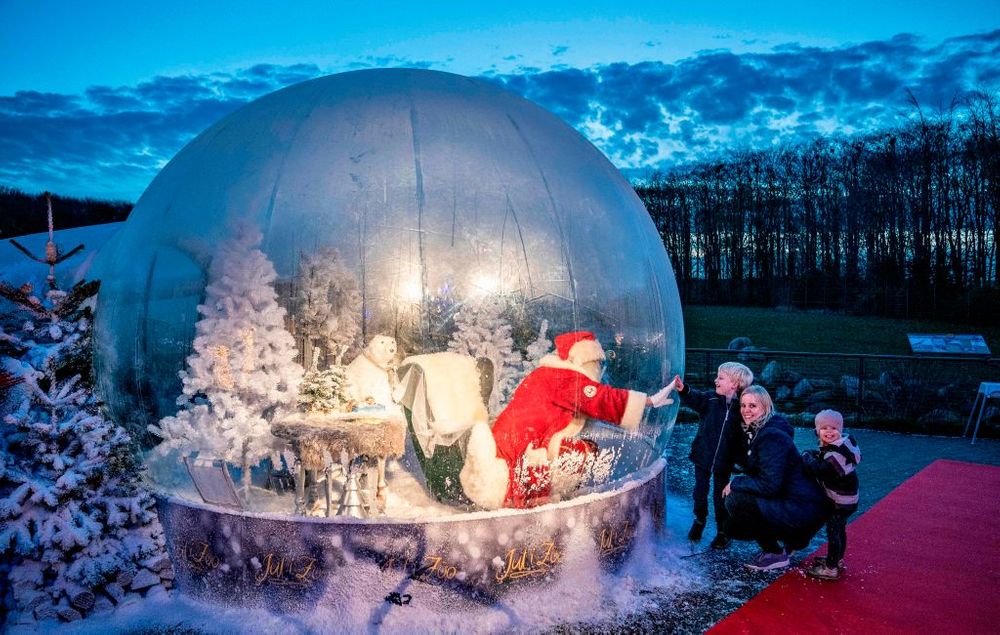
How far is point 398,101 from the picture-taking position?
5.57 metres

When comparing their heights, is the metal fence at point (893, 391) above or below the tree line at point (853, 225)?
below

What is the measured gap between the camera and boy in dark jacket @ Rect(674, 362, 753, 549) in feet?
19.9

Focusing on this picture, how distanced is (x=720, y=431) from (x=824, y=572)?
1296 millimetres

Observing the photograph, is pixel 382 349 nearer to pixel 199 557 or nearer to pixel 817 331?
pixel 199 557

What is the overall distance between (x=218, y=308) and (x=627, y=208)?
3203mm

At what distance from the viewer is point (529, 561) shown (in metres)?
5.10

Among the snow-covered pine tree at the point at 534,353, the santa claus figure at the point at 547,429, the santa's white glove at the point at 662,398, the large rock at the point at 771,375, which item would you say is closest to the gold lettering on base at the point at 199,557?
the santa claus figure at the point at 547,429

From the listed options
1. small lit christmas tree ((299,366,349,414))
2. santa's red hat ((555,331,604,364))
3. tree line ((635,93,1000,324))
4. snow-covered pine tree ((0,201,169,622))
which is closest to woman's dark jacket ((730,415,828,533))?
santa's red hat ((555,331,604,364))

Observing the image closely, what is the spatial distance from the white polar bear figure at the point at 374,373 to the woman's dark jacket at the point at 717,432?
2.57 m

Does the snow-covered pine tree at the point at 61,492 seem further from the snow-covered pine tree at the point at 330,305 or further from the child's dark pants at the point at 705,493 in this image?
the child's dark pants at the point at 705,493

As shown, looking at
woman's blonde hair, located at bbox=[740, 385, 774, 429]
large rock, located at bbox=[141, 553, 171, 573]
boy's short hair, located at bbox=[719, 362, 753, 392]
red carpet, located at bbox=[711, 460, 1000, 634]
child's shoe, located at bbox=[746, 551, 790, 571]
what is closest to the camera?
red carpet, located at bbox=[711, 460, 1000, 634]

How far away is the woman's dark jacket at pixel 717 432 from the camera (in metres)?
6.14

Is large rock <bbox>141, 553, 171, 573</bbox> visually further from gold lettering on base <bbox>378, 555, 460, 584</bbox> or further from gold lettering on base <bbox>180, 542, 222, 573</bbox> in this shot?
gold lettering on base <bbox>378, 555, 460, 584</bbox>

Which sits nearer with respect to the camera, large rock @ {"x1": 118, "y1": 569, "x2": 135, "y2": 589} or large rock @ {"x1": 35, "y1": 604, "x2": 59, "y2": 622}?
large rock @ {"x1": 35, "y1": 604, "x2": 59, "y2": 622}
